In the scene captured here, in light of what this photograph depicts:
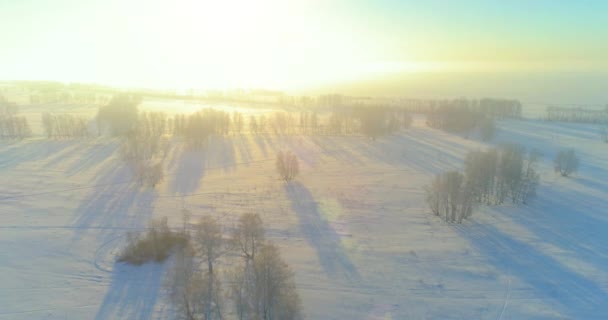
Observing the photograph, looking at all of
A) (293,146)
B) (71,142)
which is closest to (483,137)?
(293,146)

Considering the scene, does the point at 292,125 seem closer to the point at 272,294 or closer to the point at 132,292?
the point at 132,292

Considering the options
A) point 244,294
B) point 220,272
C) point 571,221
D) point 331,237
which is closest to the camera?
point 244,294

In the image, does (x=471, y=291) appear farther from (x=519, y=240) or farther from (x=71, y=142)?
(x=71, y=142)

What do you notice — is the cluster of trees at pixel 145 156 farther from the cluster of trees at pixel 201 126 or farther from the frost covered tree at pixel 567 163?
the frost covered tree at pixel 567 163

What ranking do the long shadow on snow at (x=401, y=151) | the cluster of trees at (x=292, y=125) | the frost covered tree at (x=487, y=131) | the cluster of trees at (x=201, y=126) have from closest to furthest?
the long shadow on snow at (x=401, y=151) → the cluster of trees at (x=201, y=126) → the cluster of trees at (x=292, y=125) → the frost covered tree at (x=487, y=131)

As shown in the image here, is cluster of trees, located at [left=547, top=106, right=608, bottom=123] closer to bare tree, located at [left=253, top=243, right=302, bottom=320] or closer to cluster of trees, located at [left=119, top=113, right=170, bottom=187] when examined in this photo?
cluster of trees, located at [left=119, top=113, right=170, bottom=187]

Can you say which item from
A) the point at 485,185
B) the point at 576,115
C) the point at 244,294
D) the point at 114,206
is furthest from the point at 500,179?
the point at 576,115

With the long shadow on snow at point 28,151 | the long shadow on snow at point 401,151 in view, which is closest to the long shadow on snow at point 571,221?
the long shadow on snow at point 401,151
